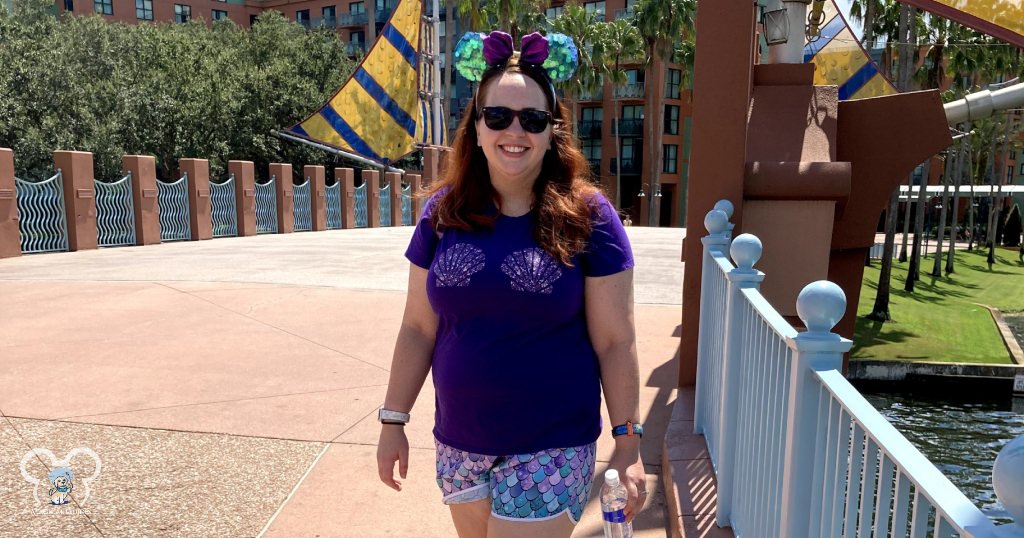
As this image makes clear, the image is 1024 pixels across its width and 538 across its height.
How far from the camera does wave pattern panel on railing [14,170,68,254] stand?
1592 centimetres

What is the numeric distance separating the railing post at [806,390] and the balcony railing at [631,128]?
5166cm

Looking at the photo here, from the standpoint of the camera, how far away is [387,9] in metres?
63.1

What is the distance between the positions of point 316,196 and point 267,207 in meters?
2.44

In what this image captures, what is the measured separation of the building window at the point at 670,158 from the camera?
5131 centimetres

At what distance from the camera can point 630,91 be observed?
5131 cm

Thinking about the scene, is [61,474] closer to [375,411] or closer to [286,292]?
[375,411]

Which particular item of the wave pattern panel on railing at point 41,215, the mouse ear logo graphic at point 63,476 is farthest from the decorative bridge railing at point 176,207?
the mouse ear logo graphic at point 63,476

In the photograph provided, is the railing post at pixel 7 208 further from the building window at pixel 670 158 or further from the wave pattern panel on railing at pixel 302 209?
the building window at pixel 670 158

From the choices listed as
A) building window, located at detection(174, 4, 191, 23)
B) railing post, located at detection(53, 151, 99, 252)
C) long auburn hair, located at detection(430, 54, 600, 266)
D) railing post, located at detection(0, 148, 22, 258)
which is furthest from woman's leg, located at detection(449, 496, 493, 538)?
building window, located at detection(174, 4, 191, 23)

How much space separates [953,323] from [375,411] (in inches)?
862

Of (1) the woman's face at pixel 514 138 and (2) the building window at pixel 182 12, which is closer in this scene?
(1) the woman's face at pixel 514 138

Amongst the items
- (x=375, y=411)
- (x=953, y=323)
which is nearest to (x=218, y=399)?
(x=375, y=411)

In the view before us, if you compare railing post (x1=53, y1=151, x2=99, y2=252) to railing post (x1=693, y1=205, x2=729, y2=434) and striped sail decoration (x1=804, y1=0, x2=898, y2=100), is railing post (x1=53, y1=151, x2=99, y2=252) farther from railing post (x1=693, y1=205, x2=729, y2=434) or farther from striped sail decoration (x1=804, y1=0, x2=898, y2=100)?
striped sail decoration (x1=804, y1=0, x2=898, y2=100)

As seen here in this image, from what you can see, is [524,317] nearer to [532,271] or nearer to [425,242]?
[532,271]
